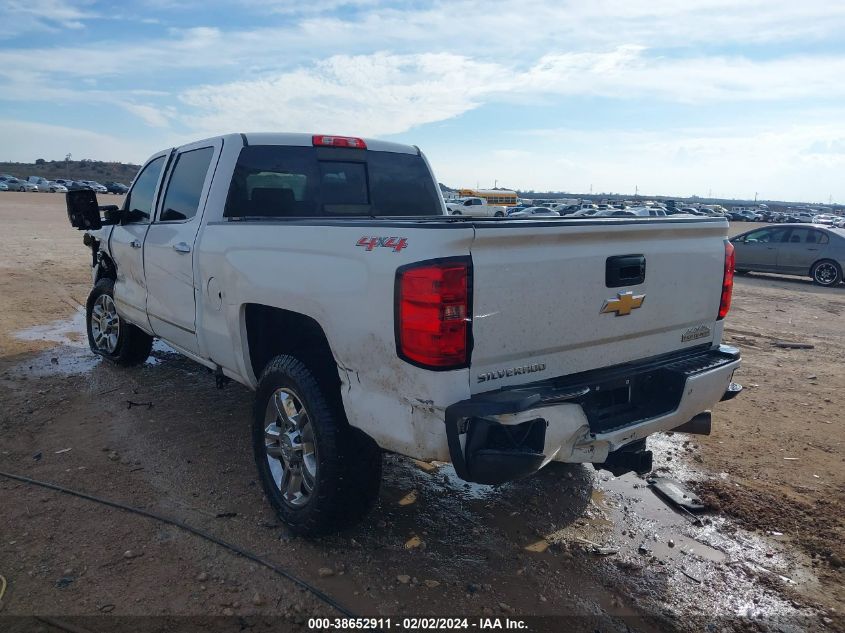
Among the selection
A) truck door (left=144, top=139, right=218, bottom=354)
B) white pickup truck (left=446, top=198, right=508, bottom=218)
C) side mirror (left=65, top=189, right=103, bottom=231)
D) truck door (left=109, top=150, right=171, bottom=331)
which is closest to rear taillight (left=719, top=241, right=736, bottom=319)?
white pickup truck (left=446, top=198, right=508, bottom=218)

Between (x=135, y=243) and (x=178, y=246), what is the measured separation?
1104 millimetres

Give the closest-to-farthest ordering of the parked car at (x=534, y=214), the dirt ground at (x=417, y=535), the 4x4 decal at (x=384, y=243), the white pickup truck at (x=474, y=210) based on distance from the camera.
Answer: the 4x4 decal at (x=384, y=243) < the dirt ground at (x=417, y=535) < the parked car at (x=534, y=214) < the white pickup truck at (x=474, y=210)

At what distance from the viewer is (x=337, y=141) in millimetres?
4801

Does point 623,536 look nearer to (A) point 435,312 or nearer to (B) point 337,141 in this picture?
(A) point 435,312

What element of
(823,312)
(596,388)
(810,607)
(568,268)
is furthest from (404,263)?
(823,312)

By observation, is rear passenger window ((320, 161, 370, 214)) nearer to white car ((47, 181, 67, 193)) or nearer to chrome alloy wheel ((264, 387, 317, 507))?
chrome alloy wheel ((264, 387, 317, 507))

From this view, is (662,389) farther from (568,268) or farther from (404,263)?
(404,263)

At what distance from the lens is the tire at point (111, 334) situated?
6172mm

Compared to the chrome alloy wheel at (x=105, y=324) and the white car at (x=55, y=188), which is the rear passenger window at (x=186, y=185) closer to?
the chrome alloy wheel at (x=105, y=324)

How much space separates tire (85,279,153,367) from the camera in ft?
20.2

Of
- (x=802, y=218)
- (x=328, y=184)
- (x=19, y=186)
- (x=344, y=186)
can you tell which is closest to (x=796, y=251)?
(x=344, y=186)

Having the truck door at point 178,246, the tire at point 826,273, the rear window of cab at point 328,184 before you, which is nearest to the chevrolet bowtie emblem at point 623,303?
the rear window of cab at point 328,184

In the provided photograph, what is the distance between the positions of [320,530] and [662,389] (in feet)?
6.24

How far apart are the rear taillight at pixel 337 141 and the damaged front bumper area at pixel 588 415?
2.70 m
